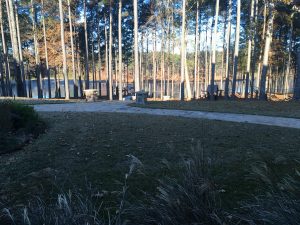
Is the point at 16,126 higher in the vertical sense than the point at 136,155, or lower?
higher

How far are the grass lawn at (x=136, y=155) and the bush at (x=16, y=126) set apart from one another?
0.83 feet

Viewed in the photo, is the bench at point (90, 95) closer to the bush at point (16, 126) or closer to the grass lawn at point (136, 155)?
the grass lawn at point (136, 155)

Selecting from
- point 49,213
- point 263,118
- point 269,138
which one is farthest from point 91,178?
point 263,118

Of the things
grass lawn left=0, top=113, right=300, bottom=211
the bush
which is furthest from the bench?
the bush

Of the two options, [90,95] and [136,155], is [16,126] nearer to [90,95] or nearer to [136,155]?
[136,155]

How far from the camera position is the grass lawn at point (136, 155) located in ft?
12.9

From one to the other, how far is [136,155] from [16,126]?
3.29 m

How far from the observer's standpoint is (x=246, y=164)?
480 cm

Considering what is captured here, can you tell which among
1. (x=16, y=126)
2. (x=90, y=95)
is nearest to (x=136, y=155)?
(x=16, y=126)

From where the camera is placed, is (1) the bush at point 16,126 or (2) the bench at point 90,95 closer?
(1) the bush at point 16,126

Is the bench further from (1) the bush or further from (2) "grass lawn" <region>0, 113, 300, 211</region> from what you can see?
(1) the bush

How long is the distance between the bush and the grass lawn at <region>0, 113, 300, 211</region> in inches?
10.0

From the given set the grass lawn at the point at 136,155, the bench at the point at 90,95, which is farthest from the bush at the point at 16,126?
the bench at the point at 90,95

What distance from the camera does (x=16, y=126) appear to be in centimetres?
671
